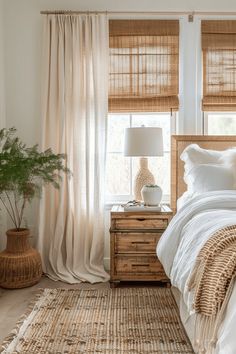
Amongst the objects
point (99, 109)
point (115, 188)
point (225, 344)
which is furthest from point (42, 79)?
point (225, 344)

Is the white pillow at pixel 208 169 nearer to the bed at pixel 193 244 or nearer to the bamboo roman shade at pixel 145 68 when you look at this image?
the bed at pixel 193 244

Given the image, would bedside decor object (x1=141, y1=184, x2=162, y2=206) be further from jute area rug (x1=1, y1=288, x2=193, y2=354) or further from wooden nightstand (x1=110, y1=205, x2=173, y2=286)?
jute area rug (x1=1, y1=288, x2=193, y2=354)

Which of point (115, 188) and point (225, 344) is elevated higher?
point (115, 188)

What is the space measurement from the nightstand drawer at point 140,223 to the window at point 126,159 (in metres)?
0.59

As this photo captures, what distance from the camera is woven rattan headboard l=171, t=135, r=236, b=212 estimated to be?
150 inches

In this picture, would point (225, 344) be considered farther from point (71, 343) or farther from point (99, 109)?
point (99, 109)

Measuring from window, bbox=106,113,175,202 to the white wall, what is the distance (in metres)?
0.24

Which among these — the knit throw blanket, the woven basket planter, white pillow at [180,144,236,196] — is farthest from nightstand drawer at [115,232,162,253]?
the knit throw blanket

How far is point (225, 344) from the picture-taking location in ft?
4.79

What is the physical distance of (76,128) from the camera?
3789mm

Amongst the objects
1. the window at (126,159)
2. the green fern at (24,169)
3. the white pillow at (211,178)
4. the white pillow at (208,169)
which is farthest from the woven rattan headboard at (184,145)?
the green fern at (24,169)

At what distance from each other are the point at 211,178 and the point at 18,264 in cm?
174

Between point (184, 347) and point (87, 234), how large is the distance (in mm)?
1645

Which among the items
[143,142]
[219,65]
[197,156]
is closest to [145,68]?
[219,65]
